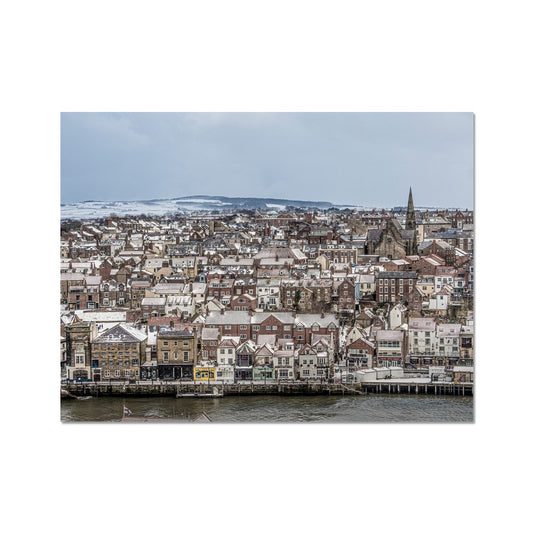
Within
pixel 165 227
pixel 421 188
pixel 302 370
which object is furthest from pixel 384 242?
pixel 165 227

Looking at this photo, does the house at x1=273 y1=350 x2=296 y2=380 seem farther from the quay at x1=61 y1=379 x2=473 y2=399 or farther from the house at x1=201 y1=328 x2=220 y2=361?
the house at x1=201 y1=328 x2=220 y2=361

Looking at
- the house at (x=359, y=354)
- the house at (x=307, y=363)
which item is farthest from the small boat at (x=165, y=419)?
the house at (x=359, y=354)

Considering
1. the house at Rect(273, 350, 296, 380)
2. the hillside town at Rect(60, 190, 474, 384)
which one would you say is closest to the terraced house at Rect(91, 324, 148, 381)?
the hillside town at Rect(60, 190, 474, 384)

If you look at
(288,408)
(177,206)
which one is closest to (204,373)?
(288,408)

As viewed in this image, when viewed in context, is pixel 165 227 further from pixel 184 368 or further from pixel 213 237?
pixel 184 368

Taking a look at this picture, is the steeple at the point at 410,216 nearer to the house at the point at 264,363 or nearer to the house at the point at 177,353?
the house at the point at 264,363

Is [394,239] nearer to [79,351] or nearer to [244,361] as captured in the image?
[244,361]
